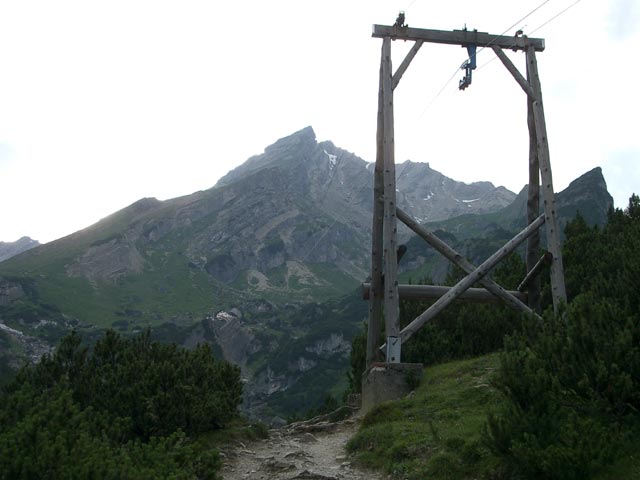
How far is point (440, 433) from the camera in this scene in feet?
29.4

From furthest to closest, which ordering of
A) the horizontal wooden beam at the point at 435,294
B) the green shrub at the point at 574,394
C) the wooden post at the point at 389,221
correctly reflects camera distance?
the horizontal wooden beam at the point at 435,294
the wooden post at the point at 389,221
the green shrub at the point at 574,394

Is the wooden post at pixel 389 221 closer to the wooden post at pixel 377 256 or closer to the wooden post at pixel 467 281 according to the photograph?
the wooden post at pixel 377 256

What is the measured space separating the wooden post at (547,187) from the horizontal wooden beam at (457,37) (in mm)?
245

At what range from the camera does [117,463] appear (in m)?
6.20

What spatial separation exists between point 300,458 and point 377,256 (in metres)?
5.29

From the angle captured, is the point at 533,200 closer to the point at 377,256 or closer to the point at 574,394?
the point at 377,256

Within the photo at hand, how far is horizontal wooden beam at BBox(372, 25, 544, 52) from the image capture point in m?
14.4

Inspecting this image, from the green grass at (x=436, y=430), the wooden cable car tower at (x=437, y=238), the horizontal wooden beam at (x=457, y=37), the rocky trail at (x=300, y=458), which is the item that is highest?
the horizontal wooden beam at (x=457, y=37)

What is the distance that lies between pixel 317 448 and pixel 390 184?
230 inches

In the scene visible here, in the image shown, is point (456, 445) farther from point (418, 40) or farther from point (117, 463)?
point (418, 40)

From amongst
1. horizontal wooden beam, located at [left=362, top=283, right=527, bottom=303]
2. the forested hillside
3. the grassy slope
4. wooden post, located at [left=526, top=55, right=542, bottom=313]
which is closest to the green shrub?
the grassy slope

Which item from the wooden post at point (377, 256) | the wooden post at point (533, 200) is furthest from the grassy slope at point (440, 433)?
the wooden post at point (533, 200)

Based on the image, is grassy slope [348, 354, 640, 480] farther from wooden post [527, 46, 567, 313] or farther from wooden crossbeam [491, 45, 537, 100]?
wooden crossbeam [491, 45, 537, 100]

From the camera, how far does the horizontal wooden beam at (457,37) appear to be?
47.2 feet
